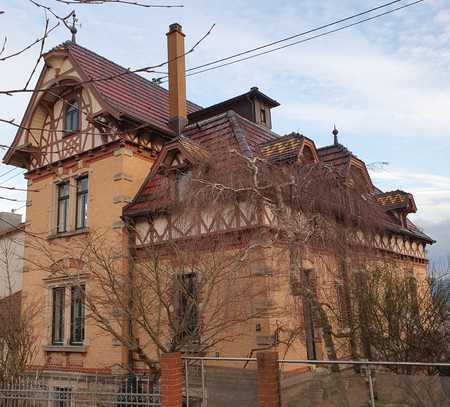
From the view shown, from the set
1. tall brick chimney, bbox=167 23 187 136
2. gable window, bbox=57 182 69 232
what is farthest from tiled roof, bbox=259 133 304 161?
gable window, bbox=57 182 69 232

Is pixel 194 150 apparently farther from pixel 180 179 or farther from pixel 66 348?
pixel 66 348

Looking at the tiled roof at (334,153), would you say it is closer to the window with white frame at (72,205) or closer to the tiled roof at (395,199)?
the tiled roof at (395,199)

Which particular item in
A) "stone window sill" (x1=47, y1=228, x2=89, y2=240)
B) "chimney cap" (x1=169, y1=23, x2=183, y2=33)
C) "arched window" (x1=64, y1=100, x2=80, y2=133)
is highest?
"chimney cap" (x1=169, y1=23, x2=183, y2=33)

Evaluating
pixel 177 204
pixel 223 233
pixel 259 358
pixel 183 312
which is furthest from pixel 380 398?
pixel 177 204

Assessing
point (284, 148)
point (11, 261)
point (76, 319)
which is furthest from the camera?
point (11, 261)

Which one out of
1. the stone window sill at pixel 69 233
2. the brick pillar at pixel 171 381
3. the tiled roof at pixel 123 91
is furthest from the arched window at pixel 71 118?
the brick pillar at pixel 171 381

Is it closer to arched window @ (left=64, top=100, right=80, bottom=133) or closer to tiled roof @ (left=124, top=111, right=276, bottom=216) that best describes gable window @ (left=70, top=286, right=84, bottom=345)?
tiled roof @ (left=124, top=111, right=276, bottom=216)

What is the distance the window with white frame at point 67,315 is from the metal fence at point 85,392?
1288 mm

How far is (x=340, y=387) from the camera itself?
268 inches

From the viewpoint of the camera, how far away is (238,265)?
10.0m

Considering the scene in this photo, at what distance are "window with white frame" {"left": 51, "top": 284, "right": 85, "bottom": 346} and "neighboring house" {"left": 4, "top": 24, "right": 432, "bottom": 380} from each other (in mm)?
31

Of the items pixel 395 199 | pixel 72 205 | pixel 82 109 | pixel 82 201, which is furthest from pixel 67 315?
pixel 395 199

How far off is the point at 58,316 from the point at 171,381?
28.0ft

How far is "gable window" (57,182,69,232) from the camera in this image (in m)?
15.5
